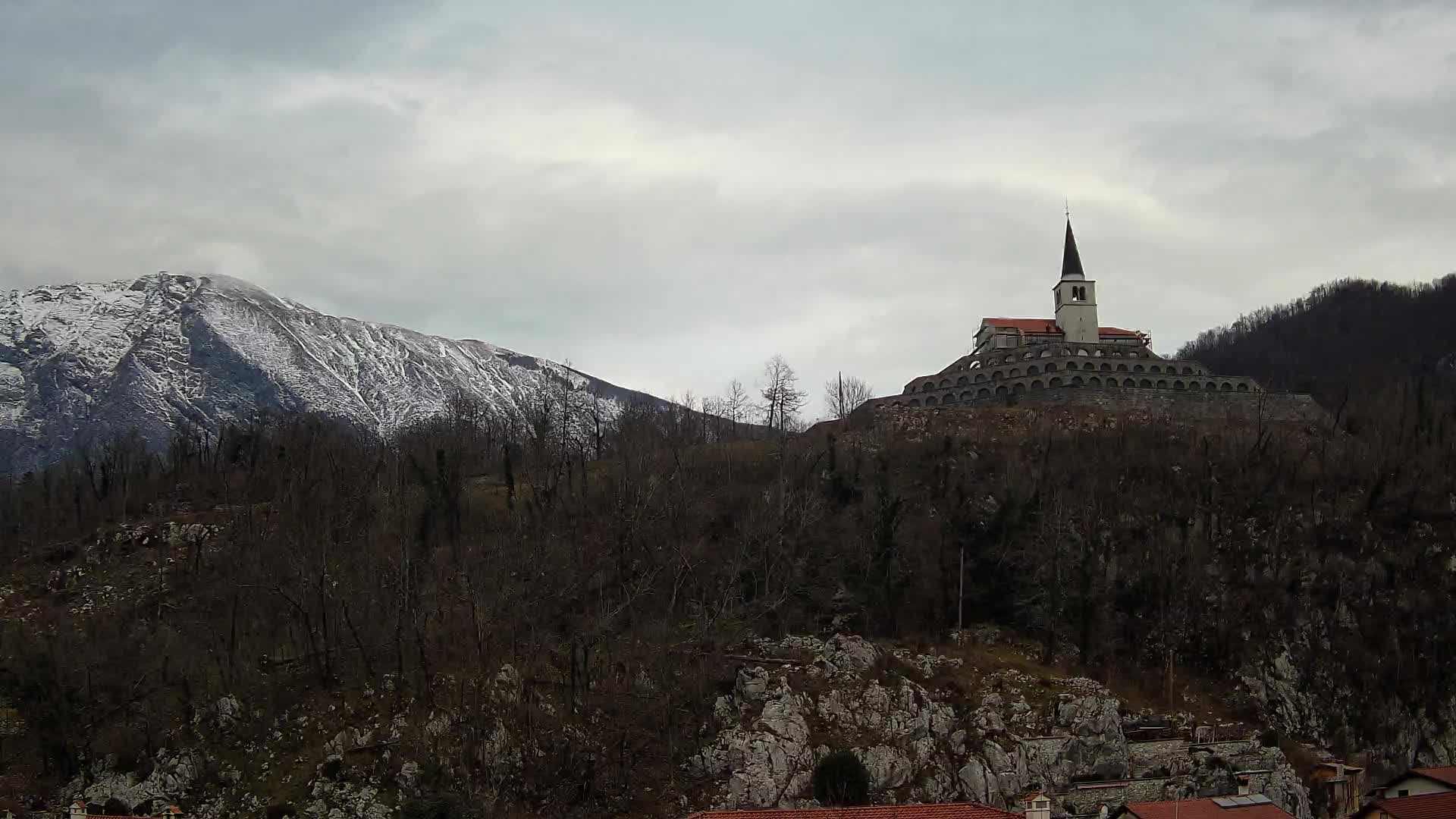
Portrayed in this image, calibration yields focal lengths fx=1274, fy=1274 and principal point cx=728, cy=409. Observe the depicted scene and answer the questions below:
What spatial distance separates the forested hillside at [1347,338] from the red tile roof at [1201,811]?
78934 millimetres

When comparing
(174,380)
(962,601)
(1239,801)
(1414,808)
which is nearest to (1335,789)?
(1414,808)

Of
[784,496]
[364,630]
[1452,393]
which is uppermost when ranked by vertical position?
[1452,393]

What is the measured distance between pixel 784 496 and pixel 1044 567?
45.3 feet

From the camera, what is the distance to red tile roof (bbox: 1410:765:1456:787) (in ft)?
142

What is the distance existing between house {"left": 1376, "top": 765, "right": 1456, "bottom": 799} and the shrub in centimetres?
1795

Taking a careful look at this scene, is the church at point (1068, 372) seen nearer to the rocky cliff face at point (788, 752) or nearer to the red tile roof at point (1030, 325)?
the red tile roof at point (1030, 325)

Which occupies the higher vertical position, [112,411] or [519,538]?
[112,411]

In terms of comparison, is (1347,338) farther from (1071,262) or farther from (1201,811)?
(1201,811)

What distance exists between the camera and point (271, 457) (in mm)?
81750

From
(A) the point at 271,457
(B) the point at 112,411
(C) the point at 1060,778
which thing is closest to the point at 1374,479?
(C) the point at 1060,778

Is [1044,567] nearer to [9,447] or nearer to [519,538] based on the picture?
[519,538]

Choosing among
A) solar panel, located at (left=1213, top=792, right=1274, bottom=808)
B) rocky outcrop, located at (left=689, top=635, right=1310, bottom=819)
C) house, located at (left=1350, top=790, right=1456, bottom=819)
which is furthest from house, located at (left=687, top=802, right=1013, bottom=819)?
house, located at (left=1350, top=790, right=1456, bottom=819)

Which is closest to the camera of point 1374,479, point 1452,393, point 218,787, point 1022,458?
point 218,787

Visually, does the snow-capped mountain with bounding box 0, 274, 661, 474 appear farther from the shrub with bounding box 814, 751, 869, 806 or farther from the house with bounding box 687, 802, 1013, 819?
the house with bounding box 687, 802, 1013, 819
